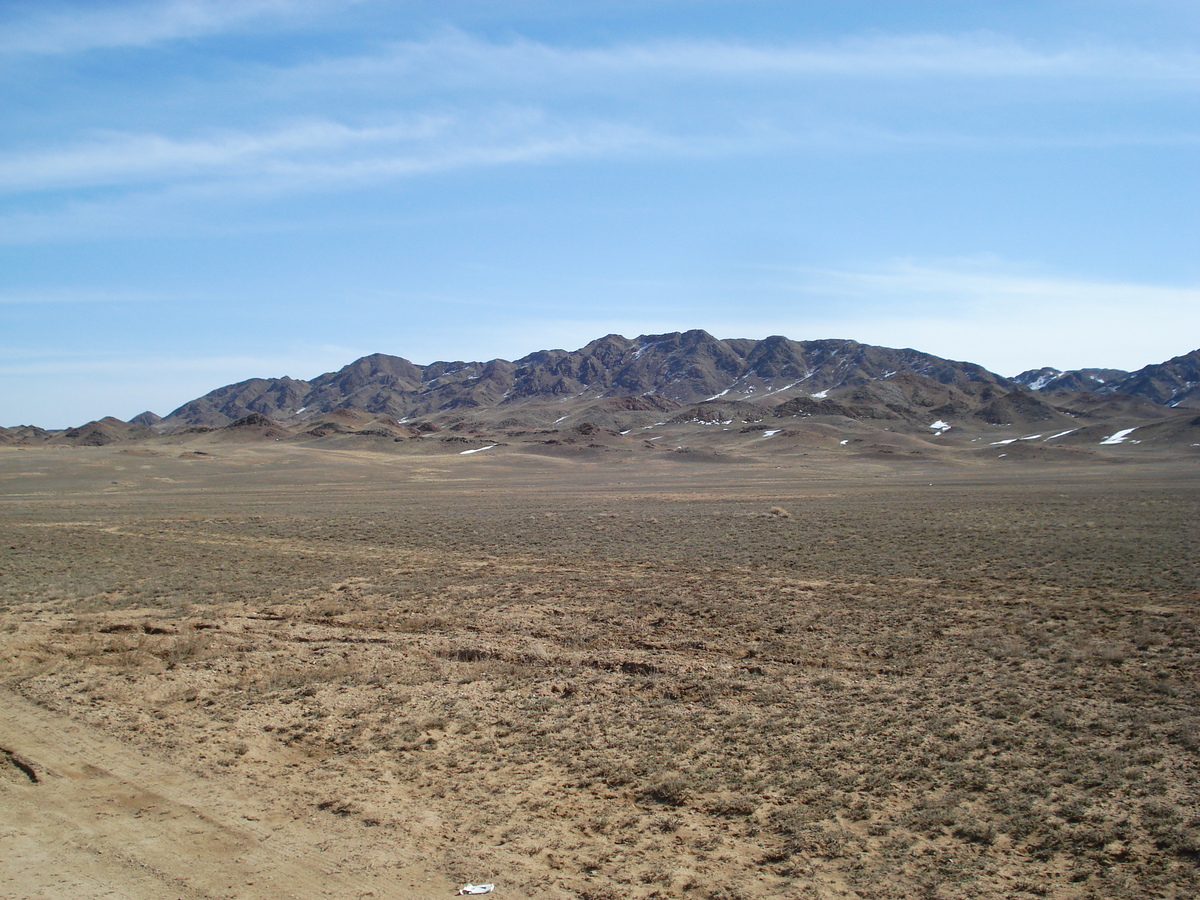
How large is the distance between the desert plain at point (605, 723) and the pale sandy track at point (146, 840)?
32 mm

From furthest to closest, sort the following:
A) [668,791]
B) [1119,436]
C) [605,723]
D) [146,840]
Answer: [1119,436] → [605,723] → [668,791] → [146,840]

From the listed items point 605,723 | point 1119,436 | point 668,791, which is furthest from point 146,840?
point 1119,436

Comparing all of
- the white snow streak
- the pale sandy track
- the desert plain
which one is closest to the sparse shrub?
the desert plain

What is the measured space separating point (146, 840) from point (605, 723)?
15.7ft

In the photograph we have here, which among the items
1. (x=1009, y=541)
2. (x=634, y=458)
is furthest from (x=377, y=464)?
(x=1009, y=541)

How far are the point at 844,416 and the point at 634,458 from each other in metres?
65.0

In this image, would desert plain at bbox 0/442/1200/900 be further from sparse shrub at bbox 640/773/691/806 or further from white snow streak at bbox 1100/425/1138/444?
white snow streak at bbox 1100/425/1138/444

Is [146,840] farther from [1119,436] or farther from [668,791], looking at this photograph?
[1119,436]

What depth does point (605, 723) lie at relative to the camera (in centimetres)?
915

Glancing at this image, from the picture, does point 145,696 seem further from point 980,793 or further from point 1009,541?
point 1009,541

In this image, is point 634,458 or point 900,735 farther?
point 634,458

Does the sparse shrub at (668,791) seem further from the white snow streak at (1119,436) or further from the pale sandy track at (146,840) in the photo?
the white snow streak at (1119,436)

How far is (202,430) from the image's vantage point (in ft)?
476

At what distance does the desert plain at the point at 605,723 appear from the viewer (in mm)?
6090
